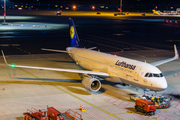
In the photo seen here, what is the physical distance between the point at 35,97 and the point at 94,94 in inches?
256

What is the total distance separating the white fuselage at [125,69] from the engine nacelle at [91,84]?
2.41 meters

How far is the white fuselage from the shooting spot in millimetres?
28672

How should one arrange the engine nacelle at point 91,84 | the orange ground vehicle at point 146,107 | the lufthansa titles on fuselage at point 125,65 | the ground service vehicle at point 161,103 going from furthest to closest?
the lufthansa titles on fuselage at point 125,65
the engine nacelle at point 91,84
the ground service vehicle at point 161,103
the orange ground vehicle at point 146,107

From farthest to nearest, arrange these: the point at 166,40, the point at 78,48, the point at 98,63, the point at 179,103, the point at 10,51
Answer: the point at 166,40, the point at 10,51, the point at 78,48, the point at 98,63, the point at 179,103

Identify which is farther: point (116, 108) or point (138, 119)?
point (116, 108)

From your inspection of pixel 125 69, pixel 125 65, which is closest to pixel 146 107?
pixel 125 69

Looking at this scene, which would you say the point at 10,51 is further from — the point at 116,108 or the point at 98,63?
the point at 116,108

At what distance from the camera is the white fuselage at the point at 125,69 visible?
28.7m

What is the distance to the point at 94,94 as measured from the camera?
102 feet

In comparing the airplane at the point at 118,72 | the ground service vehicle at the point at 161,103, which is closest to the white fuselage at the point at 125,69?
the airplane at the point at 118,72

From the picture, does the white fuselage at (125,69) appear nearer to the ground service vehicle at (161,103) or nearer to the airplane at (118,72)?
the airplane at (118,72)

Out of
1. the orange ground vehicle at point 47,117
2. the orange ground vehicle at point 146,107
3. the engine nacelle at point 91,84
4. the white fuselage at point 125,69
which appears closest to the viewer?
the orange ground vehicle at point 47,117

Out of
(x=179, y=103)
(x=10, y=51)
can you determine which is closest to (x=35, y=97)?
(x=179, y=103)

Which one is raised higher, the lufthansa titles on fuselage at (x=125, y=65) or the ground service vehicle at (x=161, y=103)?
the lufthansa titles on fuselage at (x=125, y=65)
